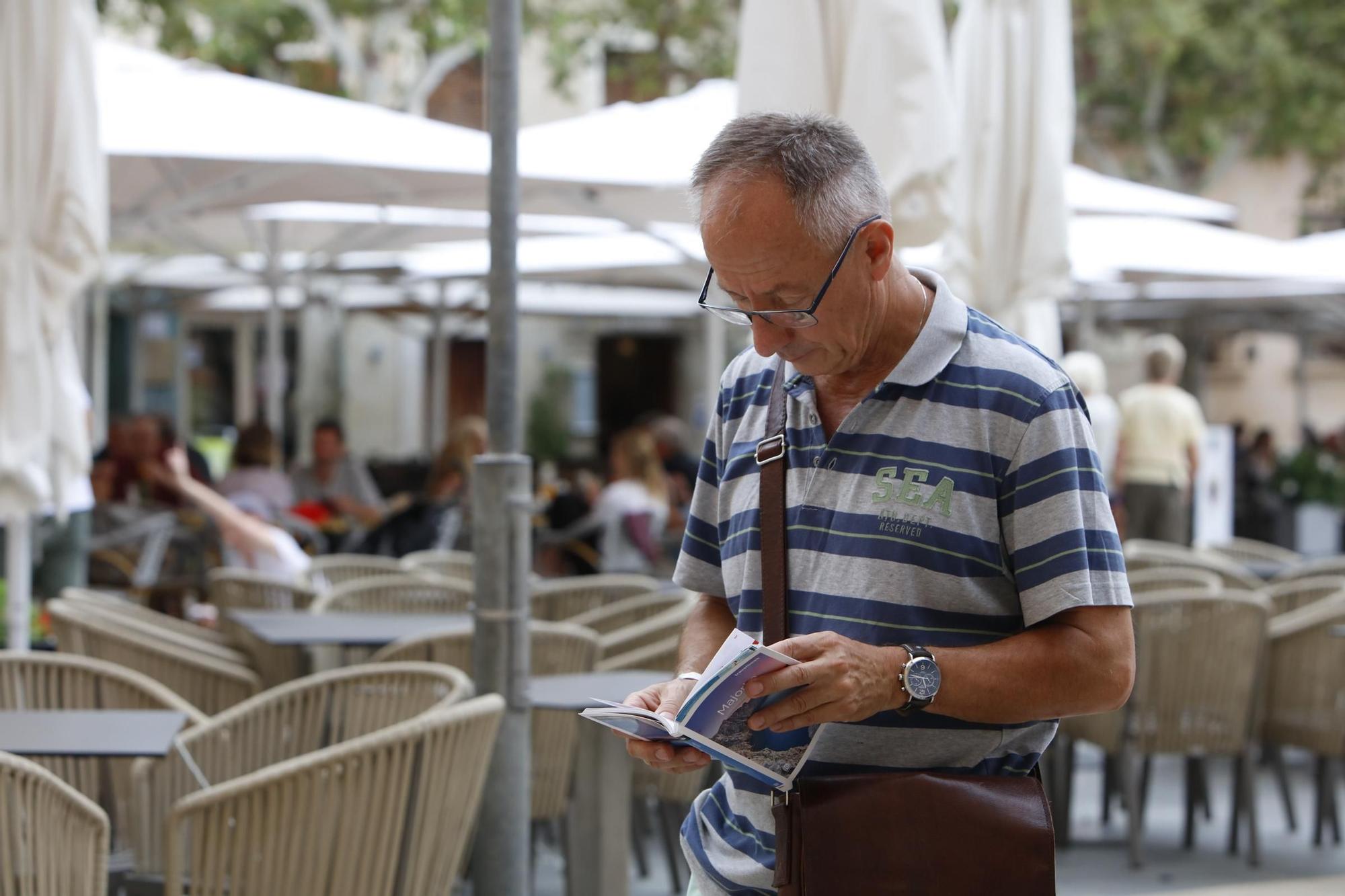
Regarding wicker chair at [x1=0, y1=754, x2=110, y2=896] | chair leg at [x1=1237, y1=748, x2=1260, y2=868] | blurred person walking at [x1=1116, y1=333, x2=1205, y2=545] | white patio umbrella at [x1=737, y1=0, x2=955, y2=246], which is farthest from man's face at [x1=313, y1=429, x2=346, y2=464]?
wicker chair at [x1=0, y1=754, x2=110, y2=896]

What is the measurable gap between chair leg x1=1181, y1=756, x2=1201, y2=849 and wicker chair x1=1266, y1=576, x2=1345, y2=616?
94cm

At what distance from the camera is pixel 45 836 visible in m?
3.17

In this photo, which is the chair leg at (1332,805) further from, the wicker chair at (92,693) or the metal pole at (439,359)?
the metal pole at (439,359)

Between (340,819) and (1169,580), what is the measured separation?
4527 mm

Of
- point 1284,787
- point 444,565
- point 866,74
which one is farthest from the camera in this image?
point 444,565

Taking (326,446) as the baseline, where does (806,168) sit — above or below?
above

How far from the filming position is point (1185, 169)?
29.5 meters

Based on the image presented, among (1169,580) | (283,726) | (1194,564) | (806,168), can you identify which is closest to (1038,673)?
(806,168)

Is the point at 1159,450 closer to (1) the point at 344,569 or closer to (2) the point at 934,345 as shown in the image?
(1) the point at 344,569

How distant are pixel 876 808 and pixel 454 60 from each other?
63.0ft

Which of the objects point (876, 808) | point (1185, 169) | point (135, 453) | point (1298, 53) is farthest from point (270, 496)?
point (1185, 169)

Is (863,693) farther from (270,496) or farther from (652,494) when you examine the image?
(270,496)

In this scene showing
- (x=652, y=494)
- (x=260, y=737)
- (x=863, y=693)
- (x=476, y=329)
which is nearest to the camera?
(x=863, y=693)

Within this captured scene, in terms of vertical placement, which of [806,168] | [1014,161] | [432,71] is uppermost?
[432,71]
